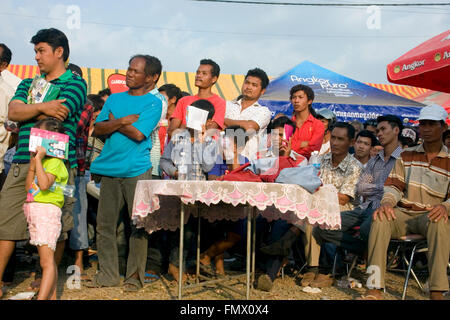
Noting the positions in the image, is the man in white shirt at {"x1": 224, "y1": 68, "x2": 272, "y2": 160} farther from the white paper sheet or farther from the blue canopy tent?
the blue canopy tent

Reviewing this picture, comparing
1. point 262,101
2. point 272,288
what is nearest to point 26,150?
point 272,288

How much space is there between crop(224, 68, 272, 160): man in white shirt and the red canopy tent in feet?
5.92

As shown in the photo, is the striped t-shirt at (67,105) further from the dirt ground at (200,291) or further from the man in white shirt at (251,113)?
the man in white shirt at (251,113)

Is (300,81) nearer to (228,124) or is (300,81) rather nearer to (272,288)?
(228,124)

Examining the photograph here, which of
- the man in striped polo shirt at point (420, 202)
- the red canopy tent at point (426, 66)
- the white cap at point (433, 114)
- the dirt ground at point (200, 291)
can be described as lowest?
the dirt ground at point (200, 291)

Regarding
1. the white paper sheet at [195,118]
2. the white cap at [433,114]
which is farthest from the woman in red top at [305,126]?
the white paper sheet at [195,118]

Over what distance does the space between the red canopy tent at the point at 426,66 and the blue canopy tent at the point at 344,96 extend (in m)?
4.45

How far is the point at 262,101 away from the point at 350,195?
5.42 meters

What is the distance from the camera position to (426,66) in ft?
17.7

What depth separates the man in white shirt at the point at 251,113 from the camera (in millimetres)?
4902

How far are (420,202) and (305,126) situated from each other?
1768 mm

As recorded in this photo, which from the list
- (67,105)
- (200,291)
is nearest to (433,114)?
(200,291)

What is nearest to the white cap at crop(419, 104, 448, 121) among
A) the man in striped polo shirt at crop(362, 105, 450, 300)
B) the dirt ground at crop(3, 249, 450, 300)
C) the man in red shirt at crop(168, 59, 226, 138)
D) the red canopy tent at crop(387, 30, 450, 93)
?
the man in striped polo shirt at crop(362, 105, 450, 300)
